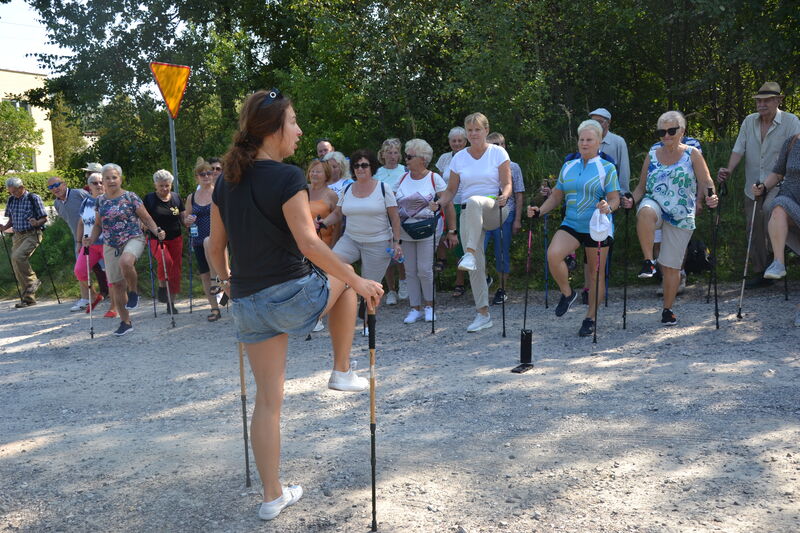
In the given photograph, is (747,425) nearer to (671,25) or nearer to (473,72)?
(473,72)

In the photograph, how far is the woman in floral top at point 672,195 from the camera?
759 centimetres

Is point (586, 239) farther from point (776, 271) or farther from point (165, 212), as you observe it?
point (165, 212)

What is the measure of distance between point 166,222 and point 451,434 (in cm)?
617

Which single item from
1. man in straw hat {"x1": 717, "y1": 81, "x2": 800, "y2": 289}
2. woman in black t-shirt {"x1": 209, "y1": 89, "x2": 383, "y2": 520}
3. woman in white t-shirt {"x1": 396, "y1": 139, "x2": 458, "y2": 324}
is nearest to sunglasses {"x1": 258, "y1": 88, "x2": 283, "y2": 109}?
woman in black t-shirt {"x1": 209, "y1": 89, "x2": 383, "y2": 520}

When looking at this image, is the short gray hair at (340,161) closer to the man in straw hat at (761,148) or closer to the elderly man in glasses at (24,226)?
the man in straw hat at (761,148)

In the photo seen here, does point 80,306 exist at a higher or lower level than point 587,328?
lower

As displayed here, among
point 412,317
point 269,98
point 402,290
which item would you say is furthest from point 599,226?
point 269,98

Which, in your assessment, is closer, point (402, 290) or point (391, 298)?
point (391, 298)

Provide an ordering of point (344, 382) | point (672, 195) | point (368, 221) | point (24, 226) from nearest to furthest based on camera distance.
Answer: point (344, 382)
point (672, 195)
point (368, 221)
point (24, 226)

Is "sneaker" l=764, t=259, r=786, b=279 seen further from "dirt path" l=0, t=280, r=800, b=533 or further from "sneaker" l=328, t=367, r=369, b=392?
"sneaker" l=328, t=367, r=369, b=392

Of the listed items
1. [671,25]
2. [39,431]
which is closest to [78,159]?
[671,25]

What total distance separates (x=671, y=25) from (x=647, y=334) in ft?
27.6

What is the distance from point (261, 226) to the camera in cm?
374

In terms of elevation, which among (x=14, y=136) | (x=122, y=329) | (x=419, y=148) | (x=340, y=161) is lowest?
(x=122, y=329)
